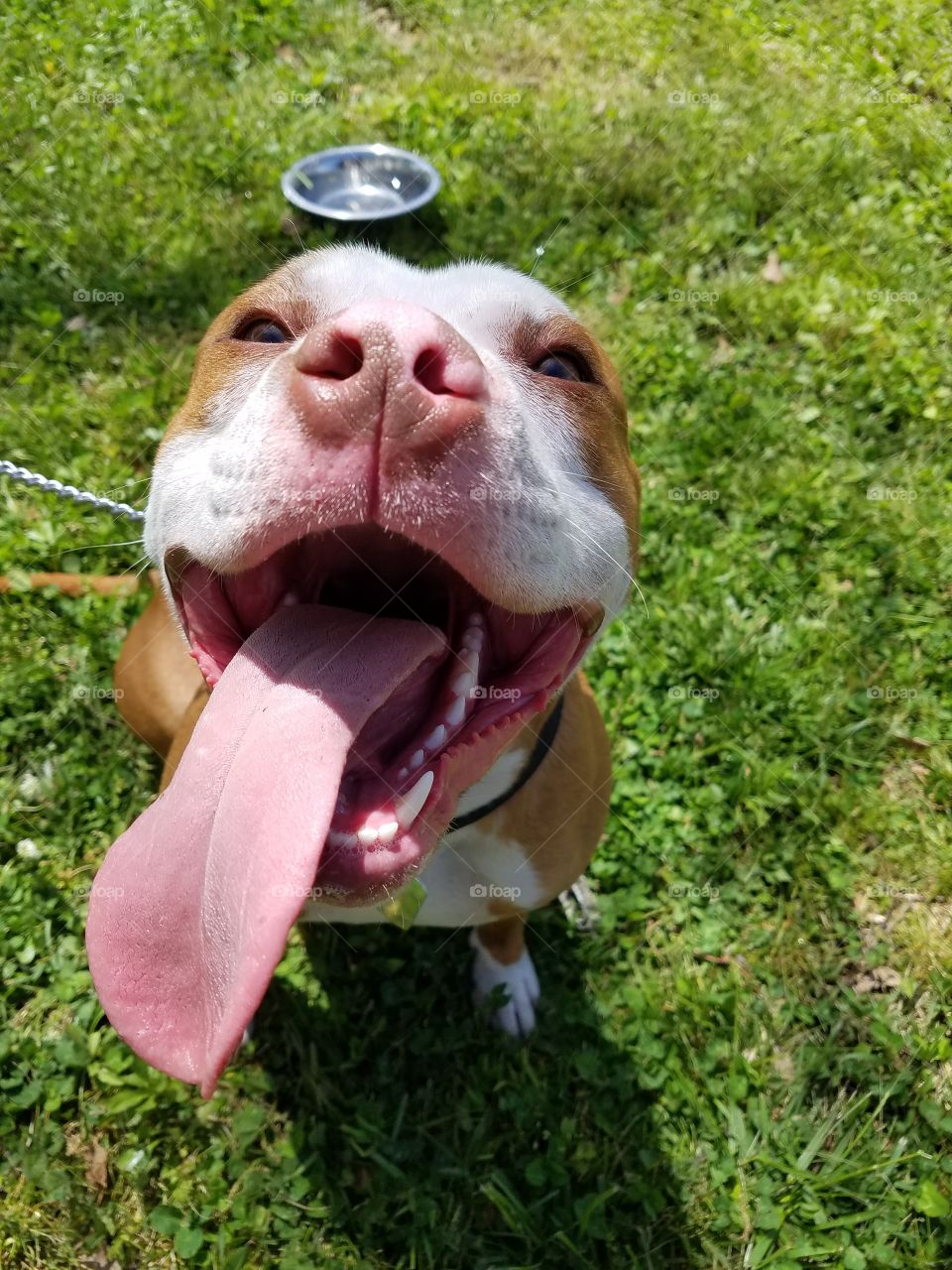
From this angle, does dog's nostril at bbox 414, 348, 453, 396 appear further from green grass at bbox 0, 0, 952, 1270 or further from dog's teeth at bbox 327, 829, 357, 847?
green grass at bbox 0, 0, 952, 1270

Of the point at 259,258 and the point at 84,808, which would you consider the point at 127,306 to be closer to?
the point at 259,258

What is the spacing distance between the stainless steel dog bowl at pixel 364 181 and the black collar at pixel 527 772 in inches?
141

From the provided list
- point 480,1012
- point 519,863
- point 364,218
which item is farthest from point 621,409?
point 364,218

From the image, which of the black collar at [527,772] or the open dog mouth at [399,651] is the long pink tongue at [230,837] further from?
the black collar at [527,772]

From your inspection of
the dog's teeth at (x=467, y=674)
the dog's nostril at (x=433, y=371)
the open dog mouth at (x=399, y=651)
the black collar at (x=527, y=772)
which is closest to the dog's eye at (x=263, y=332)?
the open dog mouth at (x=399, y=651)

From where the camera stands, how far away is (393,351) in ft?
4.50

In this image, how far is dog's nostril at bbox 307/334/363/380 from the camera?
140cm

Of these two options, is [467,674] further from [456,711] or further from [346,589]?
[346,589]

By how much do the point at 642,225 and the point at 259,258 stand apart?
7.58ft

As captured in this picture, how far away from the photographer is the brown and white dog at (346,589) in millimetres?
1443

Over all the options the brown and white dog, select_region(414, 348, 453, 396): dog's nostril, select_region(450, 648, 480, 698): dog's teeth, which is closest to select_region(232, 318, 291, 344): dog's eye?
the brown and white dog

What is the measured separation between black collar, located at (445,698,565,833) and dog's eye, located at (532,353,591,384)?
3.03 ft

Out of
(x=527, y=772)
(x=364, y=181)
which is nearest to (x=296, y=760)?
(x=527, y=772)

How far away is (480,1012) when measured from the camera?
3.07 m
